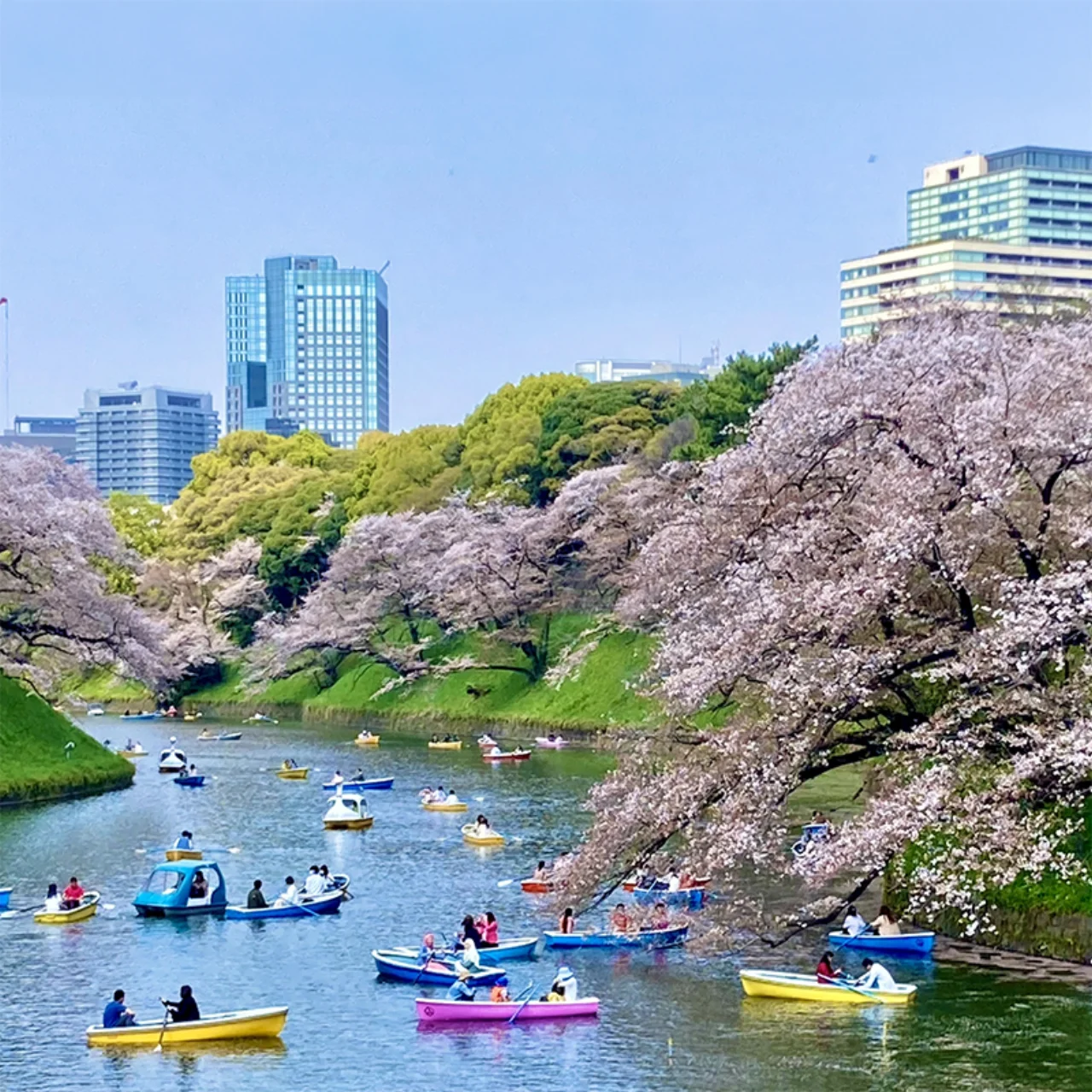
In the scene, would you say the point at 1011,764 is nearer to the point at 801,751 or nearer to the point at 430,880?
the point at 801,751

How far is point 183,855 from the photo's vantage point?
45531 millimetres

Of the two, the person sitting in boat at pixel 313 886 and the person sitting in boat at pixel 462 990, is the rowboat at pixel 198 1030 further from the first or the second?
the person sitting in boat at pixel 313 886

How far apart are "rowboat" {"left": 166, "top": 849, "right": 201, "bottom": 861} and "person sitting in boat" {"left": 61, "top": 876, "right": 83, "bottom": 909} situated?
6.16 metres

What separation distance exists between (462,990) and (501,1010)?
3.37 ft

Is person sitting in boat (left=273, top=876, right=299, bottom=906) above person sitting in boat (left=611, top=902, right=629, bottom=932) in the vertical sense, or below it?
below

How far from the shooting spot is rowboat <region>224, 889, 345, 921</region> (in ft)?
128

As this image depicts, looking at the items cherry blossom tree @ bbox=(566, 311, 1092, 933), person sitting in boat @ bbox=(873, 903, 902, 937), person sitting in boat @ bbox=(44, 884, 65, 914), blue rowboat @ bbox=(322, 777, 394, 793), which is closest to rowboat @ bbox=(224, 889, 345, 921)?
person sitting in boat @ bbox=(44, 884, 65, 914)

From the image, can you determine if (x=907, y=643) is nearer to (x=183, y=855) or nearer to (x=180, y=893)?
(x=180, y=893)

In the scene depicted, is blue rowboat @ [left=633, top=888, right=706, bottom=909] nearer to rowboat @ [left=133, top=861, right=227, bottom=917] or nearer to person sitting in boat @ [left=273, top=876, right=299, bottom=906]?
person sitting in boat @ [left=273, top=876, right=299, bottom=906]

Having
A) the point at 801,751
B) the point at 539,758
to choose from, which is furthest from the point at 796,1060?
the point at 539,758

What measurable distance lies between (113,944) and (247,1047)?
9428 mm

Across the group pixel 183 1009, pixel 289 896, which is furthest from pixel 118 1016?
pixel 289 896

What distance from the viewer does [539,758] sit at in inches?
2822

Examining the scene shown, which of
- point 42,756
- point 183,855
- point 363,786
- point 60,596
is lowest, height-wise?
point 183,855
